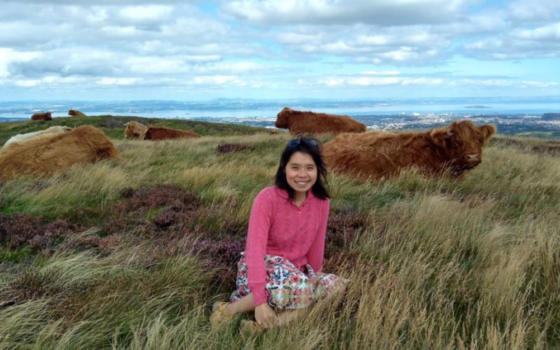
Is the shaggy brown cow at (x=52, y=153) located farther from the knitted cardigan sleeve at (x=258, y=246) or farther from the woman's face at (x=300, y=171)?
the woman's face at (x=300, y=171)

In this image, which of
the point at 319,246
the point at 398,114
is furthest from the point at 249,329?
the point at 398,114

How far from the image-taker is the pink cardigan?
3.19 m

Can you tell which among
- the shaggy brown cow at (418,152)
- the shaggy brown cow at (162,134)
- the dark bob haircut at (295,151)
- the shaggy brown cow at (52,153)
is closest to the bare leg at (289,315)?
the dark bob haircut at (295,151)

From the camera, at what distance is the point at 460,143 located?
802 centimetres

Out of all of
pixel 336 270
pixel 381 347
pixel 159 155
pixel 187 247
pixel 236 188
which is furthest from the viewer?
pixel 159 155

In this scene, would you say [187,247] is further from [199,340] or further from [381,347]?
[381,347]

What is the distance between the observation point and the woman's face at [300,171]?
3.31 meters

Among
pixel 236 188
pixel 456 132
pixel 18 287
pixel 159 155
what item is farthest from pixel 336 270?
pixel 159 155

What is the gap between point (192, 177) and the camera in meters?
7.96

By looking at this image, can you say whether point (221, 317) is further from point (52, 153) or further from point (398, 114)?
point (398, 114)

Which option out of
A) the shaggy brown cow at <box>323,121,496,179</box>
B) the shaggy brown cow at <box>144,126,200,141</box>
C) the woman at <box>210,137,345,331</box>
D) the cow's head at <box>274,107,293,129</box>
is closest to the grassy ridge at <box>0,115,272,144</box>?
the shaggy brown cow at <box>144,126,200,141</box>

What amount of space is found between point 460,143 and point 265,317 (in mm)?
6407

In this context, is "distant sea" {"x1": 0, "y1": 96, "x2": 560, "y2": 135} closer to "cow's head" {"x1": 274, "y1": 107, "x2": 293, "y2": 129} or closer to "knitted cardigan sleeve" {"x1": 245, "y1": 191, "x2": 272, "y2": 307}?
"cow's head" {"x1": 274, "y1": 107, "x2": 293, "y2": 129}

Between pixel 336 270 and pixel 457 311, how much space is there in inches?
43.1
